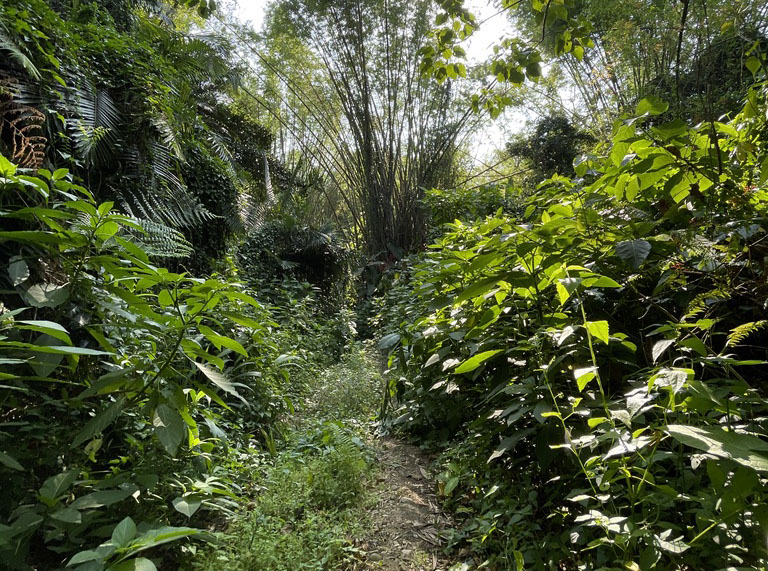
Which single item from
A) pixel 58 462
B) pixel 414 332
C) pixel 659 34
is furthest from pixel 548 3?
pixel 659 34

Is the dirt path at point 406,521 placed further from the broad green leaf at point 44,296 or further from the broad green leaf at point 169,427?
the broad green leaf at point 44,296

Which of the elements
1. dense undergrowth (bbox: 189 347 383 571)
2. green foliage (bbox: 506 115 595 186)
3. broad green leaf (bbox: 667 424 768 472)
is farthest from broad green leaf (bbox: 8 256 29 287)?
green foliage (bbox: 506 115 595 186)

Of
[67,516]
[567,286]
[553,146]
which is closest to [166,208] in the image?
[67,516]

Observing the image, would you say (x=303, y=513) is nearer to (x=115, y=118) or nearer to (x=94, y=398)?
(x=94, y=398)

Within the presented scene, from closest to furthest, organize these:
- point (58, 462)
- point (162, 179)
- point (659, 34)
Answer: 1. point (58, 462)
2. point (162, 179)
3. point (659, 34)

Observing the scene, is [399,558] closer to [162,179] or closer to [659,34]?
[162,179]

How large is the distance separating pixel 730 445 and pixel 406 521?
112 centimetres

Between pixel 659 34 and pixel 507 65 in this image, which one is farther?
pixel 659 34

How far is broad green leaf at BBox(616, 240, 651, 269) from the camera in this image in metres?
0.85

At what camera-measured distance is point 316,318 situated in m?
5.32

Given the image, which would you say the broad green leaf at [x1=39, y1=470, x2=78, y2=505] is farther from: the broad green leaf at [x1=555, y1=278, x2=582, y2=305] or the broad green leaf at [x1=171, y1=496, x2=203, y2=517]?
the broad green leaf at [x1=555, y1=278, x2=582, y2=305]

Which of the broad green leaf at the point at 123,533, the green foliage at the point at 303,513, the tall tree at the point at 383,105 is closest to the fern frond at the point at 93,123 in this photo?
the green foliage at the point at 303,513

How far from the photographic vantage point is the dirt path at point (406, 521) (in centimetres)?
118

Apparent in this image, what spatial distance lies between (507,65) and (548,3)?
256 mm
